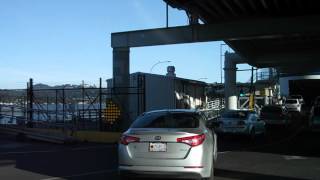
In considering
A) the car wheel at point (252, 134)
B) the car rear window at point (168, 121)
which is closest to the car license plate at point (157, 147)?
the car rear window at point (168, 121)

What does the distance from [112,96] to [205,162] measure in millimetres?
18744

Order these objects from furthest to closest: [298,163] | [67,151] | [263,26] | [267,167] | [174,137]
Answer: [263,26]
[67,151]
[298,163]
[267,167]
[174,137]

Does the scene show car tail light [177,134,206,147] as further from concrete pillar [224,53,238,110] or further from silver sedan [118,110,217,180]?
concrete pillar [224,53,238,110]

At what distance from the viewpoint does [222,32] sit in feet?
92.7

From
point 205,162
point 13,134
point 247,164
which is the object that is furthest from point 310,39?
point 205,162

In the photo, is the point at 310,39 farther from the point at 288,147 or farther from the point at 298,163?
the point at 298,163

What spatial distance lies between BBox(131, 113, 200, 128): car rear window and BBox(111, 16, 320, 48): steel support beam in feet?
53.9

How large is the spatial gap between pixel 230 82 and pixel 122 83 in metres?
21.1

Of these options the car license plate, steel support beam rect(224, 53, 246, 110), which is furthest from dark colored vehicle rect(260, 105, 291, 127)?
the car license plate

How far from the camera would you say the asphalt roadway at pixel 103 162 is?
12367 millimetres

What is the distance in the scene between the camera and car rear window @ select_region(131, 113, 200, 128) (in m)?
11.1

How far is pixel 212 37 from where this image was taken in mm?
28500

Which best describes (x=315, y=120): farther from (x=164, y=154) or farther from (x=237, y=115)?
(x=164, y=154)

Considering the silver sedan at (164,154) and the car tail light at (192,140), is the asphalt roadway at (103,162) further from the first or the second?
the car tail light at (192,140)
